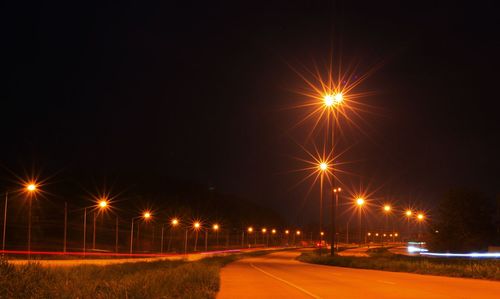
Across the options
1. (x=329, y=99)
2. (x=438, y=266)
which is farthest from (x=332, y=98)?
(x=438, y=266)

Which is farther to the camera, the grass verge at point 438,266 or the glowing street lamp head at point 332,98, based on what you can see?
the glowing street lamp head at point 332,98

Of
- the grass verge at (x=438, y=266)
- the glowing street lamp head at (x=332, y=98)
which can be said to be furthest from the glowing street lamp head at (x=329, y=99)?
the grass verge at (x=438, y=266)

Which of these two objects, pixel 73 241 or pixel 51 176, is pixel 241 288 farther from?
pixel 51 176

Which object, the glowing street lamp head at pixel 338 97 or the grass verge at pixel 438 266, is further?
the glowing street lamp head at pixel 338 97

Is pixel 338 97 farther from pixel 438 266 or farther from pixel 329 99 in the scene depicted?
Answer: pixel 438 266

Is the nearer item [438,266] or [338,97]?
[438,266]

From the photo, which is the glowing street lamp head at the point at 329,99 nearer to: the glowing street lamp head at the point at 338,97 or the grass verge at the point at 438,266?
the glowing street lamp head at the point at 338,97

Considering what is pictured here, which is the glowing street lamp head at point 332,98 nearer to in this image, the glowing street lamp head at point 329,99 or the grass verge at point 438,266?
the glowing street lamp head at point 329,99

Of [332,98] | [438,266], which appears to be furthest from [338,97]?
[438,266]

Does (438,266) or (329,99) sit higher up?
(329,99)

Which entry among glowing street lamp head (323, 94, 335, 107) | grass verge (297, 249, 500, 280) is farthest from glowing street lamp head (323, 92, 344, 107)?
grass verge (297, 249, 500, 280)

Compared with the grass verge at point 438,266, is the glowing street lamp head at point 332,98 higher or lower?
higher

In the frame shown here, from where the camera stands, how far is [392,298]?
1638cm

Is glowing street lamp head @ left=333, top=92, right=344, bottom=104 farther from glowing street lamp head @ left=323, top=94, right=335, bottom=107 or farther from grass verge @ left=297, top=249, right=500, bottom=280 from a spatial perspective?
grass verge @ left=297, top=249, right=500, bottom=280
